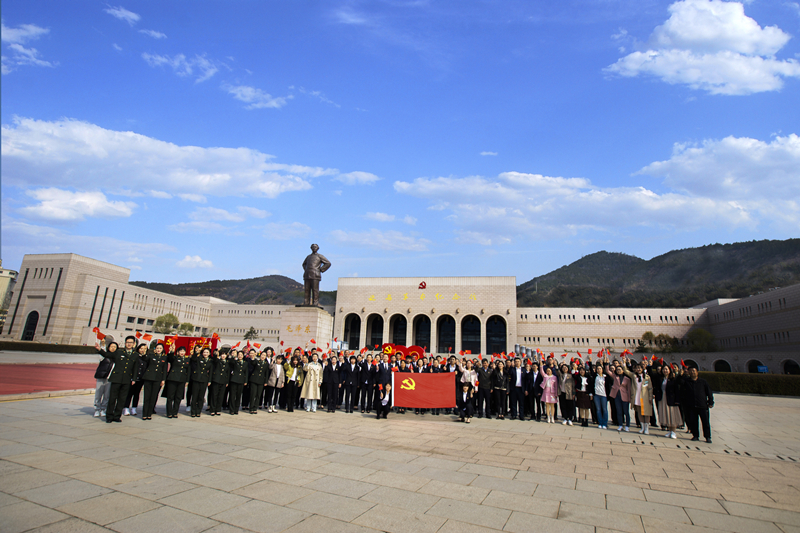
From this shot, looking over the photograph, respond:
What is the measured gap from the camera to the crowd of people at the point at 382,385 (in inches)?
373

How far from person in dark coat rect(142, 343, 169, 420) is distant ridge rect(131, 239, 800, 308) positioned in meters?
93.7

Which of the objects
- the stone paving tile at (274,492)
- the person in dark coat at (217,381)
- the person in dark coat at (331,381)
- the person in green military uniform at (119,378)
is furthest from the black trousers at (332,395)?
the stone paving tile at (274,492)

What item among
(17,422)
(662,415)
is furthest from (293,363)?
(662,415)

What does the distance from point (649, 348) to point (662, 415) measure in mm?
53976

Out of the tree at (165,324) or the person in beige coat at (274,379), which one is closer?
the person in beige coat at (274,379)

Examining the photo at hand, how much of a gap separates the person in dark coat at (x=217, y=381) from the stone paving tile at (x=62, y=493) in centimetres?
594

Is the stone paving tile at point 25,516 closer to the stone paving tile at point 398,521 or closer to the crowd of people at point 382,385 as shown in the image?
the stone paving tile at point 398,521

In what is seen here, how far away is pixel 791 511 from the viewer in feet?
15.8

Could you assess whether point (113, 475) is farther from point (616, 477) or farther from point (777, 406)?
point (777, 406)

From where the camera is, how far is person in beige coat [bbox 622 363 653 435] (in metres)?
10.3

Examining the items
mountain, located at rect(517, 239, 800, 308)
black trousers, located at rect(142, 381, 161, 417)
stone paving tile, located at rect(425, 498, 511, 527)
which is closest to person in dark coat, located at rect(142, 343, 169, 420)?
black trousers, located at rect(142, 381, 161, 417)

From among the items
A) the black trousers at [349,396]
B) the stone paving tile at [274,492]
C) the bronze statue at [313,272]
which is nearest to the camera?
the stone paving tile at [274,492]

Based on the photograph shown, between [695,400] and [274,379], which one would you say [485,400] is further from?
[274,379]

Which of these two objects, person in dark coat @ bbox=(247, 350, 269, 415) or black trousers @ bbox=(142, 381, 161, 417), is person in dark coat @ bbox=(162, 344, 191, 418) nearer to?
black trousers @ bbox=(142, 381, 161, 417)
